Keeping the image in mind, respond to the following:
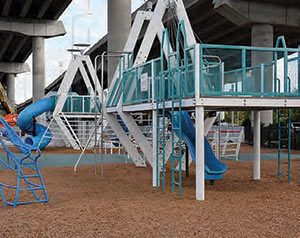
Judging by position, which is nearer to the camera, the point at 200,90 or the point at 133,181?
the point at 200,90

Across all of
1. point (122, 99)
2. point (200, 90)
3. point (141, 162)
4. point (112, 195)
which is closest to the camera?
point (200, 90)

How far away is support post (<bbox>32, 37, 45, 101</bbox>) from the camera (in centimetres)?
5294

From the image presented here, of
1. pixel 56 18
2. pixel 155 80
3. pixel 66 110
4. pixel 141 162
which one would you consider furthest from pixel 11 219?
pixel 56 18

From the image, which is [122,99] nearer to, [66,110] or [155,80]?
[155,80]

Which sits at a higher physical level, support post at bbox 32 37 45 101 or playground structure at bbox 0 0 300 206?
support post at bbox 32 37 45 101

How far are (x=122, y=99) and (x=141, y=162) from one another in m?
3.65

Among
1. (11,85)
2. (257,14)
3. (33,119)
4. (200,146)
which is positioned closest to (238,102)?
(200,146)

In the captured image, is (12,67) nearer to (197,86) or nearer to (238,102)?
(238,102)

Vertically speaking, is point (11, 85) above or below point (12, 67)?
below

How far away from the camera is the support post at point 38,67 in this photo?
2084 inches

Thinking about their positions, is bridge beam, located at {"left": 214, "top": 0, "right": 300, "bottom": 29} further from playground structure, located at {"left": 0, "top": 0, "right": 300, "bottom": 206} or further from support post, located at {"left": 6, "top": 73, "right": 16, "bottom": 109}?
support post, located at {"left": 6, "top": 73, "right": 16, "bottom": 109}

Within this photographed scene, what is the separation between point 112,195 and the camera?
11398 mm

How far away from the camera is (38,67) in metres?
53.8

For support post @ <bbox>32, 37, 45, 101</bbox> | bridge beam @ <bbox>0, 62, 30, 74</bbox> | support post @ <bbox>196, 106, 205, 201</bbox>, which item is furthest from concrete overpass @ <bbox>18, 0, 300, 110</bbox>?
bridge beam @ <bbox>0, 62, 30, 74</bbox>
